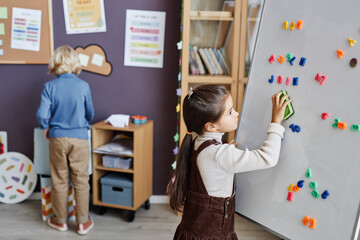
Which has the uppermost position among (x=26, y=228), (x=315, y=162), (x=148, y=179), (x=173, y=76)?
(x=173, y=76)

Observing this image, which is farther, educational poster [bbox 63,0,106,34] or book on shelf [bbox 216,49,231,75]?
educational poster [bbox 63,0,106,34]

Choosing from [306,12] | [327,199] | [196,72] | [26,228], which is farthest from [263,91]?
[26,228]

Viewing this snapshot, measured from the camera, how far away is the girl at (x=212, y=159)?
1.36 meters

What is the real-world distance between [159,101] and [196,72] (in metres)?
0.48

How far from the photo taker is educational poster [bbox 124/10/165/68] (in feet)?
9.65

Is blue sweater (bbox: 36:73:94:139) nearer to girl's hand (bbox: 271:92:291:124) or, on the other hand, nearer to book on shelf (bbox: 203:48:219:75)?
book on shelf (bbox: 203:48:219:75)

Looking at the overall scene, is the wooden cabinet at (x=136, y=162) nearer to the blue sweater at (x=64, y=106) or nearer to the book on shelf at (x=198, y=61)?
the blue sweater at (x=64, y=106)

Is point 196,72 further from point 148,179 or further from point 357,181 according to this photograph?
point 357,181

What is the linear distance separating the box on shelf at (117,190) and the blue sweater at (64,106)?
46 cm

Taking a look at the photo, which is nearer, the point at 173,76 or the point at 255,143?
the point at 255,143

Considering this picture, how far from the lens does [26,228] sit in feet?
8.86

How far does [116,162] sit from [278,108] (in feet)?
5.57

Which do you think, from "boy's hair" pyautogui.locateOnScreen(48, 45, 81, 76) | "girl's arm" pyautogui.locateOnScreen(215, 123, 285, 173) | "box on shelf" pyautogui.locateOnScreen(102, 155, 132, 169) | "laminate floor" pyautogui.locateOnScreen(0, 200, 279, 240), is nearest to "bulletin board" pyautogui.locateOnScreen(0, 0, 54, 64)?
"boy's hair" pyautogui.locateOnScreen(48, 45, 81, 76)

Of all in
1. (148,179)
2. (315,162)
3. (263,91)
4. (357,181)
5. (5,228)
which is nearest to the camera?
(357,181)
